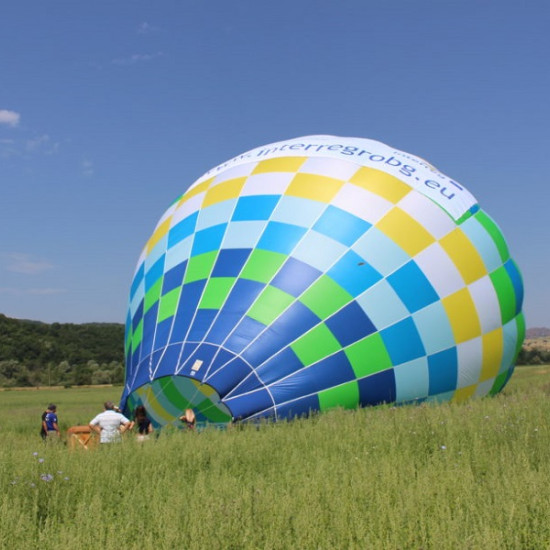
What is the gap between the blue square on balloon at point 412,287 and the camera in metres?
8.12

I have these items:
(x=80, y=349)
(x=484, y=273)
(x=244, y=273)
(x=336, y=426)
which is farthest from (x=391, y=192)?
(x=80, y=349)

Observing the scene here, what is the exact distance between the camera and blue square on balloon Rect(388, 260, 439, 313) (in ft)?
26.6

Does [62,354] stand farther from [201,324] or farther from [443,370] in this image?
[443,370]

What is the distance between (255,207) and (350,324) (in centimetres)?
217

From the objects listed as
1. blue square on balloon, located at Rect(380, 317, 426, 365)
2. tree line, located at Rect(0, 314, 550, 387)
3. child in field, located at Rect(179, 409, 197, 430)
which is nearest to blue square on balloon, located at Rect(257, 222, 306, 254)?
blue square on balloon, located at Rect(380, 317, 426, 365)

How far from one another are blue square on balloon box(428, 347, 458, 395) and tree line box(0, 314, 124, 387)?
49237 millimetres

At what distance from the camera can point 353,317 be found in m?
7.79


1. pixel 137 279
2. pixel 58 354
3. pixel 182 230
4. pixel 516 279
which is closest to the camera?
pixel 182 230

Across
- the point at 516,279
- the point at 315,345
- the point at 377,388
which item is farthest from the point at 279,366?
the point at 516,279

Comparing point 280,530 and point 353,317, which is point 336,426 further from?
point 280,530

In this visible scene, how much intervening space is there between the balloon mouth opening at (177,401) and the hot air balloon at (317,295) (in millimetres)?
22

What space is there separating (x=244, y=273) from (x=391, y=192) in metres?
2.40

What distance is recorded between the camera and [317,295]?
7809 millimetres

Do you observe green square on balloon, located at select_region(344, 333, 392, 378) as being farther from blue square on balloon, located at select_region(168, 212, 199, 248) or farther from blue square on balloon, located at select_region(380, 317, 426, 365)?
blue square on balloon, located at select_region(168, 212, 199, 248)
